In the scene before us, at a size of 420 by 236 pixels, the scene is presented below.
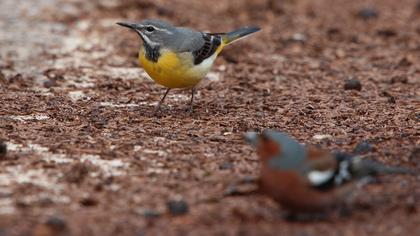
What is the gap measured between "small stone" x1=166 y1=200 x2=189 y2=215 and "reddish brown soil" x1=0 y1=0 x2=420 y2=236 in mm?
55

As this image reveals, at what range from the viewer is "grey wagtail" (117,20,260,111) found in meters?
9.55

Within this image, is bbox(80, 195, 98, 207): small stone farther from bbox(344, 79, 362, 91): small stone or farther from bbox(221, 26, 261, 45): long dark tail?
bbox(344, 79, 362, 91): small stone

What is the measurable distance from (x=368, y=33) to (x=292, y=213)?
785 centimetres

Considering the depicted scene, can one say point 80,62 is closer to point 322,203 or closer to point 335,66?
point 335,66

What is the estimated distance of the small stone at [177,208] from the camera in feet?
20.3

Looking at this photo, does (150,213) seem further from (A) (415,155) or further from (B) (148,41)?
(B) (148,41)

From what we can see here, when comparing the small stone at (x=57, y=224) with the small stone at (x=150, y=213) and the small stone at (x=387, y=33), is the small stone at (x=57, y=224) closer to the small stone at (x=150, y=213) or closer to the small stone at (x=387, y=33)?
the small stone at (x=150, y=213)

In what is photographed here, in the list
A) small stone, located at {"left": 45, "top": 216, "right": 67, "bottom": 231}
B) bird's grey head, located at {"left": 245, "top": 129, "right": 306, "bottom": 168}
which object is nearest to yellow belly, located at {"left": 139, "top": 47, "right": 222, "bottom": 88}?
bird's grey head, located at {"left": 245, "top": 129, "right": 306, "bottom": 168}

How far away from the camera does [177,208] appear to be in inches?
244

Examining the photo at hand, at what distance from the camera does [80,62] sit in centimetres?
1157

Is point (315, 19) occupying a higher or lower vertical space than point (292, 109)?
higher

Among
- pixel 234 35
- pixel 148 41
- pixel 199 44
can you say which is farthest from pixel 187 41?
pixel 234 35

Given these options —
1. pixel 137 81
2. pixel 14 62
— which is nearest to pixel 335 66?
pixel 137 81

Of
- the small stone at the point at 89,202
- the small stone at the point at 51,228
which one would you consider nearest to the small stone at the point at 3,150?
the small stone at the point at 89,202
